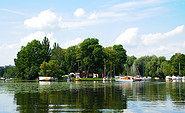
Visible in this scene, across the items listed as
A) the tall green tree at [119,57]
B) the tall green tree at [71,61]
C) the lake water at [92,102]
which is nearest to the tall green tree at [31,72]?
the tall green tree at [71,61]

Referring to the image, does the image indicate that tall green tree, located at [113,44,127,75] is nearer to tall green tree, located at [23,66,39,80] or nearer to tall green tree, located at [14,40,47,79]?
tall green tree, located at [14,40,47,79]

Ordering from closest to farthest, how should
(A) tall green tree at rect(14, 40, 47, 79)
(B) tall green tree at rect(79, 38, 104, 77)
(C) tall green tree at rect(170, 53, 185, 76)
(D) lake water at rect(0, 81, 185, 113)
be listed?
(D) lake water at rect(0, 81, 185, 113) < (B) tall green tree at rect(79, 38, 104, 77) < (A) tall green tree at rect(14, 40, 47, 79) < (C) tall green tree at rect(170, 53, 185, 76)

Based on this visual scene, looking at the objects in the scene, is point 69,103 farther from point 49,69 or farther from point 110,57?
point 110,57

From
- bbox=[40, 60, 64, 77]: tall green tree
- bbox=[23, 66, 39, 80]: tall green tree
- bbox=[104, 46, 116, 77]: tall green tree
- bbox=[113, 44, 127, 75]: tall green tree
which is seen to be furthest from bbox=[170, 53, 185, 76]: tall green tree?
bbox=[23, 66, 39, 80]: tall green tree

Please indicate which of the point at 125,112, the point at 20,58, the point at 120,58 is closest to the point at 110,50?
the point at 120,58

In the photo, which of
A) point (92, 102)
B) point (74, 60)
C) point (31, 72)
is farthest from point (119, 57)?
point (92, 102)

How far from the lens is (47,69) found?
456 feet

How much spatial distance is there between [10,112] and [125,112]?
968 cm

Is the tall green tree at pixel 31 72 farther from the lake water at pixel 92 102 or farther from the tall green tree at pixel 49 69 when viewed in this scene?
the lake water at pixel 92 102

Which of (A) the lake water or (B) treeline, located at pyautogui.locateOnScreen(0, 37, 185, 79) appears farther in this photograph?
(B) treeline, located at pyautogui.locateOnScreen(0, 37, 185, 79)

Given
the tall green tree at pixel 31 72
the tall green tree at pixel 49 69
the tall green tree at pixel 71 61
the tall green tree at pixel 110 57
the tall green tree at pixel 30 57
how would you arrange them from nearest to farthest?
the tall green tree at pixel 49 69
the tall green tree at pixel 31 72
the tall green tree at pixel 30 57
the tall green tree at pixel 110 57
the tall green tree at pixel 71 61

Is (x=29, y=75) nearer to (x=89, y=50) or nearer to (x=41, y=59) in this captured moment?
(x=41, y=59)

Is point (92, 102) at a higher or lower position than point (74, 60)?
lower

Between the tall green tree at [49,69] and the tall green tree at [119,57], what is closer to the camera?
the tall green tree at [49,69]
